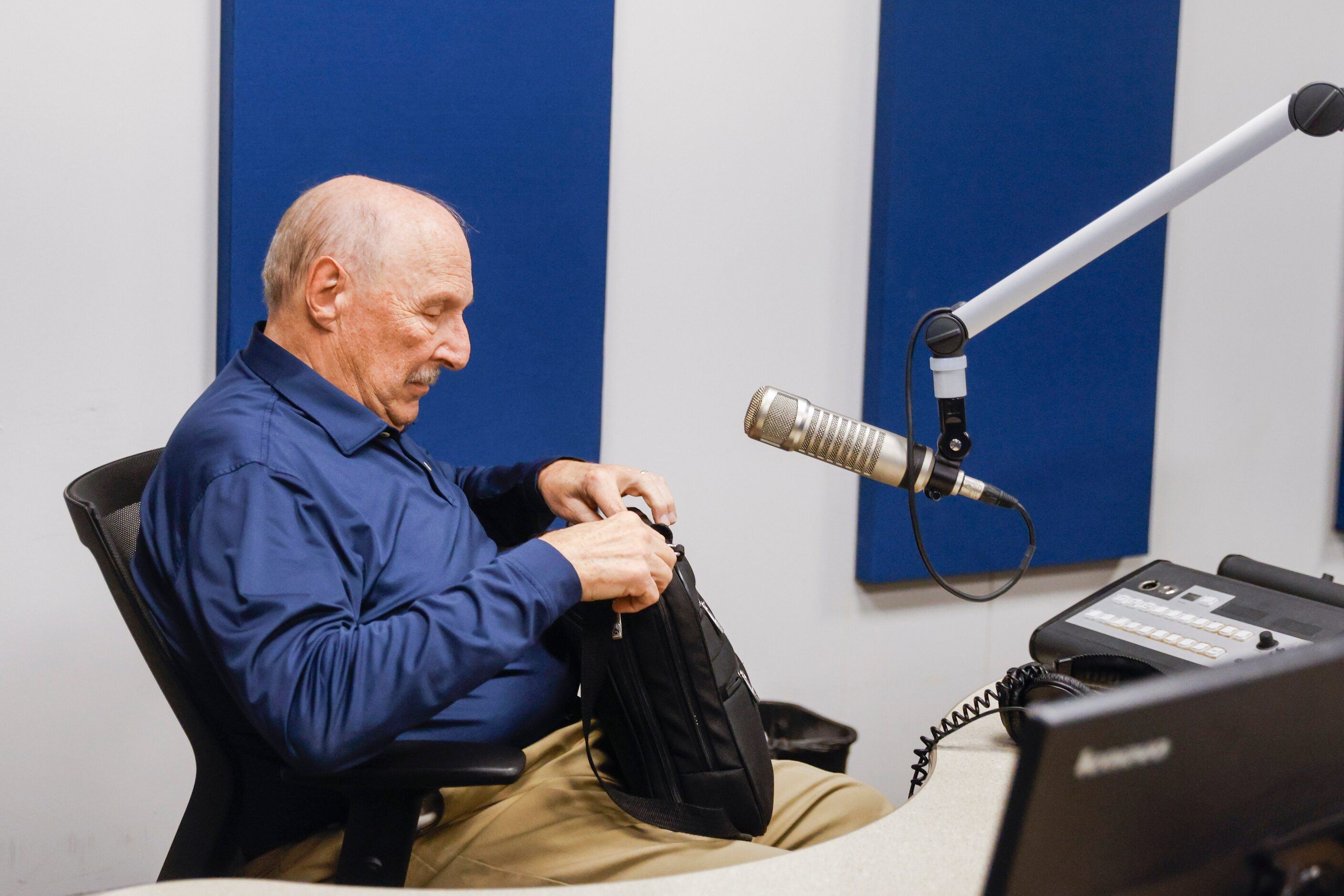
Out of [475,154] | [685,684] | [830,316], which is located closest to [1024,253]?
[830,316]

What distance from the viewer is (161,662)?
3.87ft

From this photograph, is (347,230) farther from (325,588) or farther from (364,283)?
(325,588)

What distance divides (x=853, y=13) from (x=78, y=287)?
1667 millimetres

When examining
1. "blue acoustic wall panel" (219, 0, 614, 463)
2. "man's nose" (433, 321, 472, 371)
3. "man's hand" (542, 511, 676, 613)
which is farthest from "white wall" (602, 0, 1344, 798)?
"man's hand" (542, 511, 676, 613)

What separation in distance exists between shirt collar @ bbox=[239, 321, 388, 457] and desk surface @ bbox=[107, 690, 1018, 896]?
590 millimetres

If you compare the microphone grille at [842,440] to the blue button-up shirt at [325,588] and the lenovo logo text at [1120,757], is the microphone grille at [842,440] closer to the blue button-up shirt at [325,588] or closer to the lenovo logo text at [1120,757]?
the blue button-up shirt at [325,588]

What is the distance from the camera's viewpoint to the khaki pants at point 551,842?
3.91 feet

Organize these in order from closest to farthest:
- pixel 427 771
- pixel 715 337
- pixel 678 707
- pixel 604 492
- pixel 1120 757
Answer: pixel 1120 757
pixel 427 771
pixel 678 707
pixel 604 492
pixel 715 337

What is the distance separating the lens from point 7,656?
1.79m

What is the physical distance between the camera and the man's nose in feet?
5.02

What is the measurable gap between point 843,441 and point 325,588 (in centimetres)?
60

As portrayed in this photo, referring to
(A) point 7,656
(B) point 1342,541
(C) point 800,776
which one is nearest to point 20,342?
(A) point 7,656

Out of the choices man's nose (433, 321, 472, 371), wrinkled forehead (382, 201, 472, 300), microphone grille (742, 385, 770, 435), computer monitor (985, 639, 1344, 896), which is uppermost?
wrinkled forehead (382, 201, 472, 300)

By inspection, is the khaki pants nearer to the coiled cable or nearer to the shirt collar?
the coiled cable
